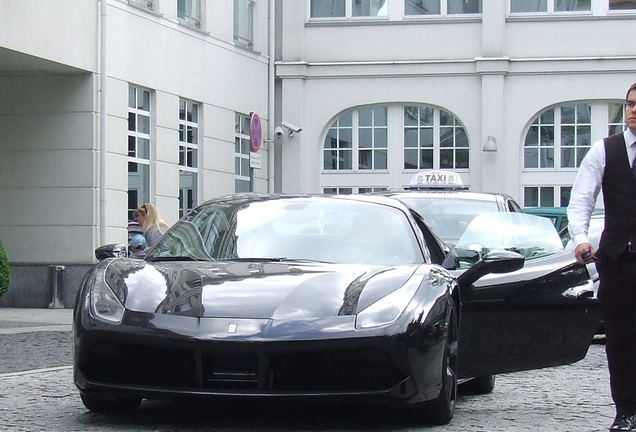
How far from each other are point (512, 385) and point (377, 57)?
23280 mm

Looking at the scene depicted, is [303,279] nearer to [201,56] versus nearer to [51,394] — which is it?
[51,394]

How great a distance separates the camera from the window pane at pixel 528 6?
107 ft

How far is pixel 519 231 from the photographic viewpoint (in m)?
10.4

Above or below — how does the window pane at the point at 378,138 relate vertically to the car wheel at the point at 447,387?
above

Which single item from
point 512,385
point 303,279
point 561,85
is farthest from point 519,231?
point 561,85

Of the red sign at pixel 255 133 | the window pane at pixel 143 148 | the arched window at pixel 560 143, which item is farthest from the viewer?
the arched window at pixel 560 143

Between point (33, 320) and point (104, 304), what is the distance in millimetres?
12443

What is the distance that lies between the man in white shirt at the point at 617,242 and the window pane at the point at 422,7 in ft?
85.6

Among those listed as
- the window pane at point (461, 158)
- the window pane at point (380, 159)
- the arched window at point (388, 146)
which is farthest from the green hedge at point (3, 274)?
the window pane at point (461, 158)

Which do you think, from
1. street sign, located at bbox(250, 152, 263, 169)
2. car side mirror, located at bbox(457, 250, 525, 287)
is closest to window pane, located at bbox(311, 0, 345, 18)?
street sign, located at bbox(250, 152, 263, 169)

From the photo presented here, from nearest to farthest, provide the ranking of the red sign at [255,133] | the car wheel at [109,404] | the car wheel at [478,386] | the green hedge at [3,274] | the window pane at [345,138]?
1. the car wheel at [109,404]
2. the car wheel at [478,386]
3. the green hedge at [3,274]
4. the red sign at [255,133]
5. the window pane at [345,138]

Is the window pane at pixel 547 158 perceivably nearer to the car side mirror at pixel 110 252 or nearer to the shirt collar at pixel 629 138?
the car side mirror at pixel 110 252

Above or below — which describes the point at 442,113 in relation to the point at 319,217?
above

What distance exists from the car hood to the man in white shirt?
37.0 inches
